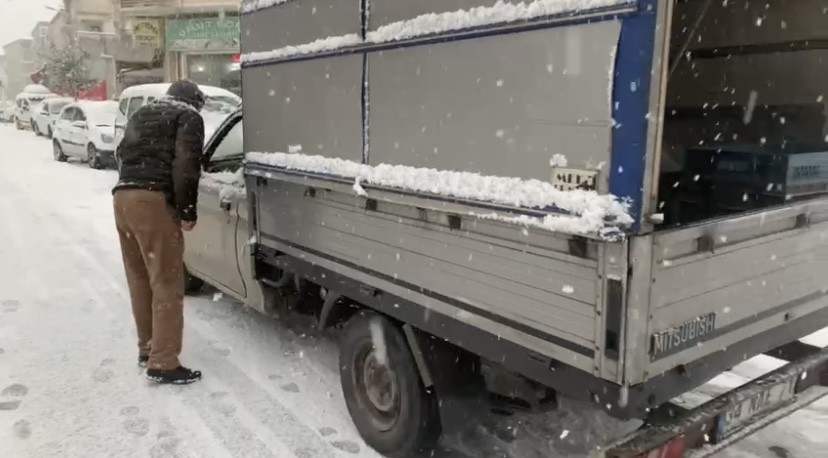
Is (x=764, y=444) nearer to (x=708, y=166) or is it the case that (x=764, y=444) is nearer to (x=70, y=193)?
(x=708, y=166)

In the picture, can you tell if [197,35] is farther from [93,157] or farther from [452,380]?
[452,380]

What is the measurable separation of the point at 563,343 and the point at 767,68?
257 cm

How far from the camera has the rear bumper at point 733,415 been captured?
2.52 meters

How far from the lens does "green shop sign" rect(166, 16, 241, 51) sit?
2475 cm

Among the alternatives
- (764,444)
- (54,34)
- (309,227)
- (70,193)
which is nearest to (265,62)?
(309,227)

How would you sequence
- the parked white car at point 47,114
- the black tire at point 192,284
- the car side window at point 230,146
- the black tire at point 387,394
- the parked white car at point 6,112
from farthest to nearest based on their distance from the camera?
1. the parked white car at point 6,112
2. the parked white car at point 47,114
3. the black tire at point 192,284
4. the car side window at point 230,146
5. the black tire at point 387,394

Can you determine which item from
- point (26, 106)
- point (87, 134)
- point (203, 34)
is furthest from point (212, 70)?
point (26, 106)

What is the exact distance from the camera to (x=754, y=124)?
Answer: 405cm

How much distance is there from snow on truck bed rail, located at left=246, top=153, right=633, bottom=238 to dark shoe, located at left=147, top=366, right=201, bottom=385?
1900mm

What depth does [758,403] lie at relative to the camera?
2.90 m

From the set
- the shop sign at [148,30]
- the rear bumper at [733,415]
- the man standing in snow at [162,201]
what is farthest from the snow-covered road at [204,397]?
the shop sign at [148,30]

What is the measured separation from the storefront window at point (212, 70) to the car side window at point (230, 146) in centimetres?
1916

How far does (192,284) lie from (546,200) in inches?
192

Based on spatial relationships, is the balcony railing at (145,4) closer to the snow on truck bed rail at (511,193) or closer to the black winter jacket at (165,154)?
the black winter jacket at (165,154)
